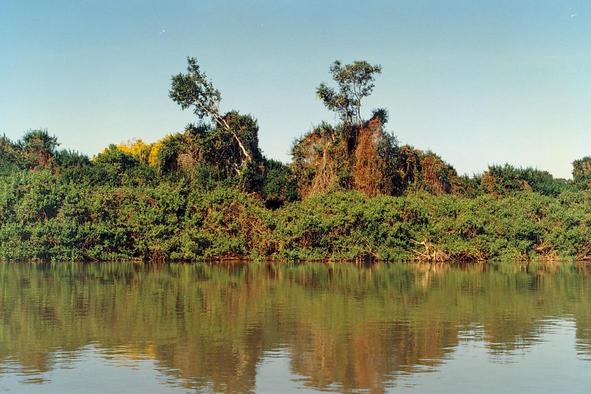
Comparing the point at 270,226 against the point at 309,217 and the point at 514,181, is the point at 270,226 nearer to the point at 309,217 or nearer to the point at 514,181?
the point at 309,217

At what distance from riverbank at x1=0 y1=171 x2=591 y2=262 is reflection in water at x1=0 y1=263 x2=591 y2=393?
7.15m

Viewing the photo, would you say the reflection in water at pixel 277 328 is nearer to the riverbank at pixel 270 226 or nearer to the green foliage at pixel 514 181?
the riverbank at pixel 270 226

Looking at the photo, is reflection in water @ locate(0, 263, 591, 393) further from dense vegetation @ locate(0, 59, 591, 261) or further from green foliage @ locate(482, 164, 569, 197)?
green foliage @ locate(482, 164, 569, 197)

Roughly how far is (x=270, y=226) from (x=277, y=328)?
65.6 ft

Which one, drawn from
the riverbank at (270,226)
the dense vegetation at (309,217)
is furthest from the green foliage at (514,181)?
the riverbank at (270,226)

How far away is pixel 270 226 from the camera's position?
116 ft

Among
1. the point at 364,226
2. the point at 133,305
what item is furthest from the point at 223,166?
the point at 133,305

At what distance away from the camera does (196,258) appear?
35469 mm

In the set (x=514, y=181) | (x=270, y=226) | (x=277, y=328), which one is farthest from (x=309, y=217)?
(x=277, y=328)

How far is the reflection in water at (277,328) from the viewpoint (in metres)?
11.4

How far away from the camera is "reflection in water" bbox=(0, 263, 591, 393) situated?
11367 mm

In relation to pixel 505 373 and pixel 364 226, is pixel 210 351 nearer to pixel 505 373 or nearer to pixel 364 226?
pixel 505 373

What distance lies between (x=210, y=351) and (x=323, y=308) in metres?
6.01

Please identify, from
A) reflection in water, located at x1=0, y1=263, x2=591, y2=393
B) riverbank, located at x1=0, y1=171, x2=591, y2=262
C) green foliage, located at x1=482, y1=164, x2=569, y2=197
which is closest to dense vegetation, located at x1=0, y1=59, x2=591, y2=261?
riverbank, located at x1=0, y1=171, x2=591, y2=262
